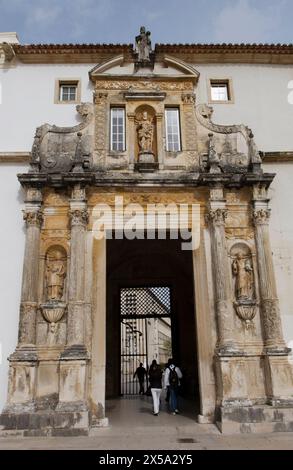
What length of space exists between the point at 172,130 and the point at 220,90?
229cm

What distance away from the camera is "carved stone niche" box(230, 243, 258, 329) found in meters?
10.3

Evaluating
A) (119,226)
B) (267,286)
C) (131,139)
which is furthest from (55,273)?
(267,286)

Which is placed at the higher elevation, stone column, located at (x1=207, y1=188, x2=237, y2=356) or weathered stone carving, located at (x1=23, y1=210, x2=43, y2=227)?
weathered stone carving, located at (x1=23, y1=210, x2=43, y2=227)

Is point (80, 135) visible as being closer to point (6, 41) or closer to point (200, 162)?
point (200, 162)

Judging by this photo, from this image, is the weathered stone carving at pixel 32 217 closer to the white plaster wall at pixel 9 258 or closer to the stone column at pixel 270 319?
the white plaster wall at pixel 9 258

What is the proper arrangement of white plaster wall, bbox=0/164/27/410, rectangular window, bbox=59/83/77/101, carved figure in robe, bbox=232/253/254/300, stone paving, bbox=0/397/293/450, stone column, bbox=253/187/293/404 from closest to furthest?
stone paving, bbox=0/397/293/450 < stone column, bbox=253/187/293/404 < white plaster wall, bbox=0/164/27/410 < carved figure in robe, bbox=232/253/254/300 < rectangular window, bbox=59/83/77/101

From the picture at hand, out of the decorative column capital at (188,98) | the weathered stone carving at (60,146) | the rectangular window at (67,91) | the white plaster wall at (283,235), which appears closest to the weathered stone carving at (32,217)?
the weathered stone carving at (60,146)

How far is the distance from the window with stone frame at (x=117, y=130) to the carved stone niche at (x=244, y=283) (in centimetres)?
444

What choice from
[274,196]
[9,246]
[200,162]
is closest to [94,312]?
[9,246]

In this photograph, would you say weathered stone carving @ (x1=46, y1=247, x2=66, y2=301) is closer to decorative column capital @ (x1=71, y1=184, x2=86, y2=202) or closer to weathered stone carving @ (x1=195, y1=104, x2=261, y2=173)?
decorative column capital @ (x1=71, y1=184, x2=86, y2=202)

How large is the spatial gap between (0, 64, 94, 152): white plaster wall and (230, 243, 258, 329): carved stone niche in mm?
6274

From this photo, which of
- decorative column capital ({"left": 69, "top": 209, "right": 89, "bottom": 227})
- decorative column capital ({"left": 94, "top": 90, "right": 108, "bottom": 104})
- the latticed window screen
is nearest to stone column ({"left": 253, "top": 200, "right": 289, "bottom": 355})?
decorative column capital ({"left": 69, "top": 209, "right": 89, "bottom": 227})

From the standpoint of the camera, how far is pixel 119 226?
1091 centimetres
